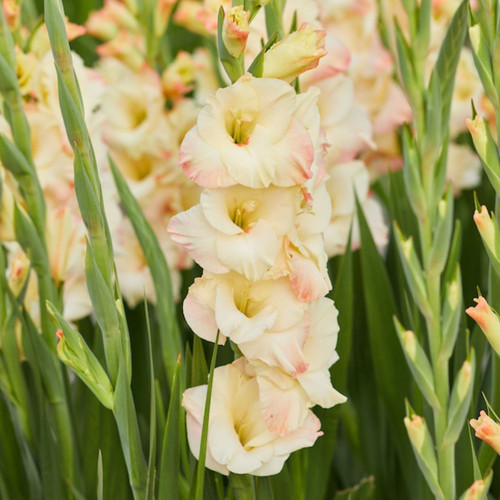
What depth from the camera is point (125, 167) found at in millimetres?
921

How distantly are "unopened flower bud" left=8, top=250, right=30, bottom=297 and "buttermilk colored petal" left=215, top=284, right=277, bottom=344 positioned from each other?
227 mm

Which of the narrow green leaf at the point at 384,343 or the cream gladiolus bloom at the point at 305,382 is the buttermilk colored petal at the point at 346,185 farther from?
the cream gladiolus bloom at the point at 305,382

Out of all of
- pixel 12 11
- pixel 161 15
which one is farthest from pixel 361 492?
pixel 161 15

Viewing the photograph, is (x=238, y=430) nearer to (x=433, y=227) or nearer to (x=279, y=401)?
(x=279, y=401)

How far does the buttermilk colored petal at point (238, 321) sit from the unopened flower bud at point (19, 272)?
227 mm

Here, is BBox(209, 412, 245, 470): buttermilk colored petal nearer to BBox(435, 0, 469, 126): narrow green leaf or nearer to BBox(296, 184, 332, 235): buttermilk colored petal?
BBox(296, 184, 332, 235): buttermilk colored petal

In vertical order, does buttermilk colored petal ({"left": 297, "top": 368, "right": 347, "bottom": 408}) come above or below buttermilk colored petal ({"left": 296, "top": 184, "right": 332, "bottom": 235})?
below

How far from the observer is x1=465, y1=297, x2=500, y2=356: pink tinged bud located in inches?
18.4

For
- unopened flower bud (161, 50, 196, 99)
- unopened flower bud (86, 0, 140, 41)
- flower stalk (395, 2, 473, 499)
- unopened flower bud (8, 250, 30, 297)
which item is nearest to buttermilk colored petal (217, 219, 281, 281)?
flower stalk (395, 2, 473, 499)

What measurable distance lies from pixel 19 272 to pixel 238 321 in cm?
25

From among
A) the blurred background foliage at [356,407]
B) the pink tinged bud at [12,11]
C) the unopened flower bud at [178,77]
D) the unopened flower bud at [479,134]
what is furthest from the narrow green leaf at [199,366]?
the unopened flower bud at [178,77]

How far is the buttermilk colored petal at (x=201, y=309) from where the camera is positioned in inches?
18.1

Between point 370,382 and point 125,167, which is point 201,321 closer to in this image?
point 370,382

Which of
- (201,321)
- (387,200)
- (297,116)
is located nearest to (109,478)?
(201,321)
